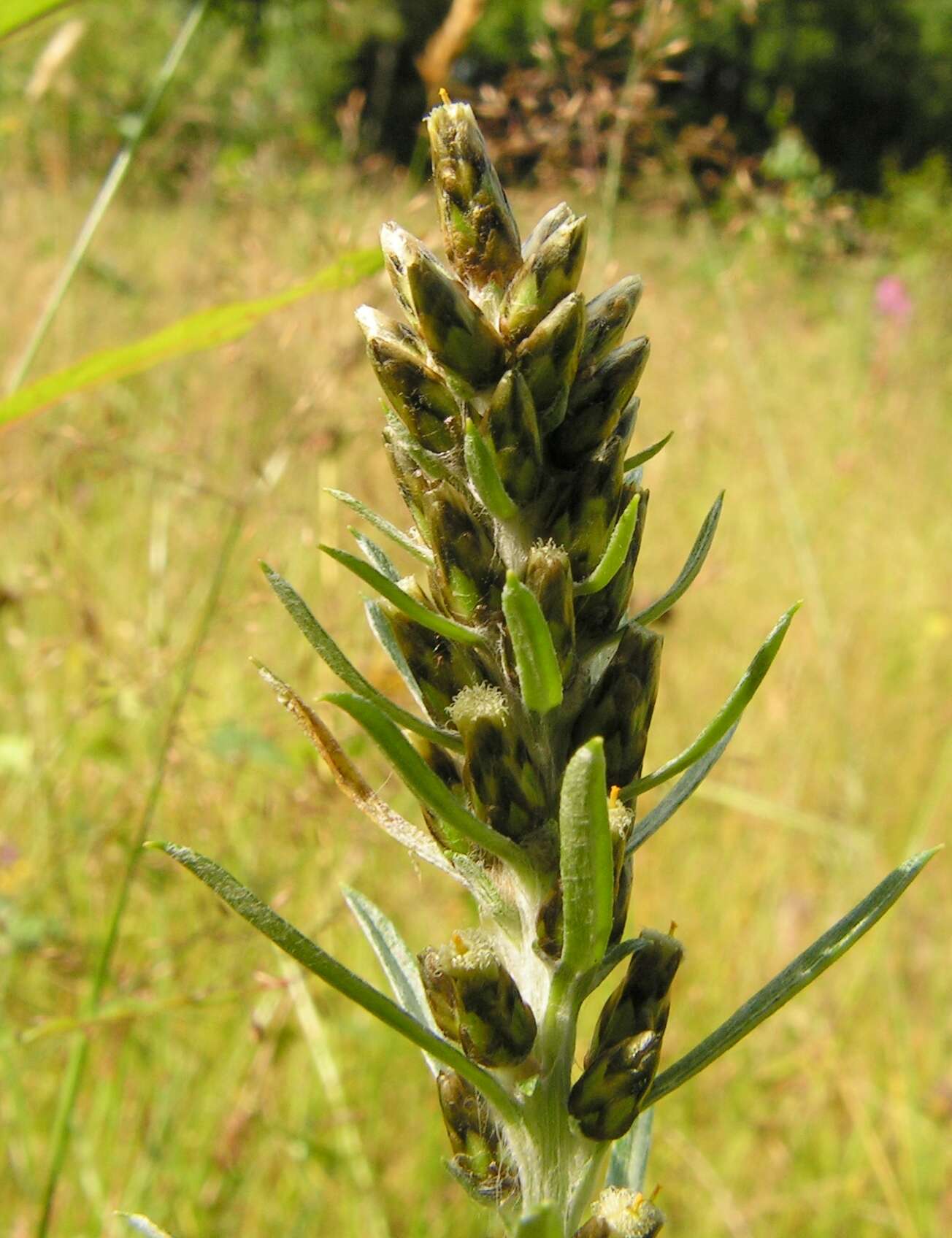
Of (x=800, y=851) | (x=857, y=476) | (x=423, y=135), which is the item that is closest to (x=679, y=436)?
(x=857, y=476)

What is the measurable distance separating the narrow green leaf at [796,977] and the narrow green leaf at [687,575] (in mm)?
253

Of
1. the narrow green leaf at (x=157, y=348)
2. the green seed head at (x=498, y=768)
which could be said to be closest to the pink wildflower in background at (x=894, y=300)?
the narrow green leaf at (x=157, y=348)

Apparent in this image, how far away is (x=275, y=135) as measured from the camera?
5.57 m

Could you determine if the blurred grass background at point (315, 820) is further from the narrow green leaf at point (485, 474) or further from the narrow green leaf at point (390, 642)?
the narrow green leaf at point (485, 474)

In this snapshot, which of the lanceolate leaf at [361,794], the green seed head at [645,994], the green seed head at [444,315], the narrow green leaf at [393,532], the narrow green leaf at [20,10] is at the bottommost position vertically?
the green seed head at [645,994]

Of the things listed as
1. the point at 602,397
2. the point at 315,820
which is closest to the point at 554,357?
the point at 602,397

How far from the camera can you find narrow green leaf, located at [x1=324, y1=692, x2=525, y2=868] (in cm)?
69

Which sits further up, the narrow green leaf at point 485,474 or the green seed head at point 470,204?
the green seed head at point 470,204

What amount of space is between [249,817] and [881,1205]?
66.7 inches

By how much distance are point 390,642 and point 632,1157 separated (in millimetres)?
491

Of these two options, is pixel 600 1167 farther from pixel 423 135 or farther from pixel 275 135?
pixel 275 135

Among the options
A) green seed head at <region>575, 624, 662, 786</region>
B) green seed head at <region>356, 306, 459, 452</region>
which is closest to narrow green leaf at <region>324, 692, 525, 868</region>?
green seed head at <region>575, 624, 662, 786</region>

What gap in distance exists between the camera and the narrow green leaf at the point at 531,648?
2.25 feet

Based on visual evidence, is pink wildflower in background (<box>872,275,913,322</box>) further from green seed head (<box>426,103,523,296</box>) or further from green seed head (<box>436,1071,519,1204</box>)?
green seed head (<box>436,1071,519,1204</box>)
